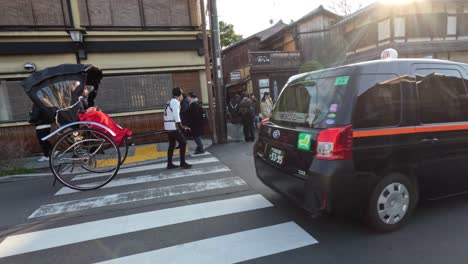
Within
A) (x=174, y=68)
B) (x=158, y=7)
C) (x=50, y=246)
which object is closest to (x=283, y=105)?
(x=50, y=246)

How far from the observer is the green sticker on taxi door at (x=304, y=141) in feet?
9.45

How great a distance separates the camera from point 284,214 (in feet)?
11.7

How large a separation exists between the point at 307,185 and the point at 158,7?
29.9 ft

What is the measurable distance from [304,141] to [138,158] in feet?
18.3

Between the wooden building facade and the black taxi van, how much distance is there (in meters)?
7.42

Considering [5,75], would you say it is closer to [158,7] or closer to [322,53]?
[158,7]

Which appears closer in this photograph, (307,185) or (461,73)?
(307,185)

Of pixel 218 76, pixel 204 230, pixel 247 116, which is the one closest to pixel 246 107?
pixel 247 116

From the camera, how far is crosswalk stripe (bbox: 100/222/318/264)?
8.92ft

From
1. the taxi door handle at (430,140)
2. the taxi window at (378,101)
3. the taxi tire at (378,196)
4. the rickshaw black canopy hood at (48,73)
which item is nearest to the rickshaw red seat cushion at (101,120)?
the rickshaw black canopy hood at (48,73)

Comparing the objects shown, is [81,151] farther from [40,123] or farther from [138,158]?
[40,123]

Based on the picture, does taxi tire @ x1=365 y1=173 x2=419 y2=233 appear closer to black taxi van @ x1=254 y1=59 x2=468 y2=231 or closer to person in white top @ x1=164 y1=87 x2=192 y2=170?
black taxi van @ x1=254 y1=59 x2=468 y2=231

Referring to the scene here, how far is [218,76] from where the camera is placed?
29.5 ft

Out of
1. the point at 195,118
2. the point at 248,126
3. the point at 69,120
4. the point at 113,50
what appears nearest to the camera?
the point at 69,120
